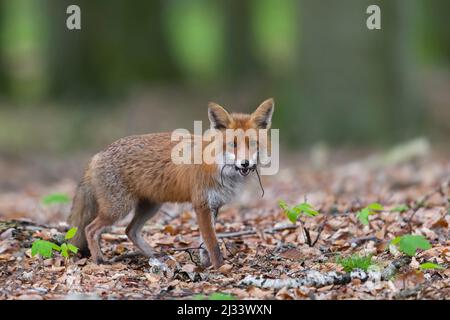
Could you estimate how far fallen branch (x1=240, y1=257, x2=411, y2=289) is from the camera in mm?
6703

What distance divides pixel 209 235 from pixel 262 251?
746mm

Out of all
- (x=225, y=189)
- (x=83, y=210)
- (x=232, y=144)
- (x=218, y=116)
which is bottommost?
(x=83, y=210)

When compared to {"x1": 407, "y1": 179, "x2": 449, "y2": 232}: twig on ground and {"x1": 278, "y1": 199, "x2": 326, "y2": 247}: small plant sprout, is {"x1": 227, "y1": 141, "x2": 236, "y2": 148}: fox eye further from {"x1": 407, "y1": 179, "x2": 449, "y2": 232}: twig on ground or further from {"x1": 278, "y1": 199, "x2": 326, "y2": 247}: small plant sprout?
{"x1": 407, "y1": 179, "x2": 449, "y2": 232}: twig on ground

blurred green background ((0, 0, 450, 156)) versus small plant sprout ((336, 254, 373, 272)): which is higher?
blurred green background ((0, 0, 450, 156))

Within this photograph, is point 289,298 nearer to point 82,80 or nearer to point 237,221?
point 237,221

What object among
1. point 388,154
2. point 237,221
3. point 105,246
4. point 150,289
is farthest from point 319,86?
point 150,289

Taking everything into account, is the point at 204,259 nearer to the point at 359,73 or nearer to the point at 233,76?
the point at 359,73

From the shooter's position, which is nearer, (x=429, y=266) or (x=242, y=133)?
(x=429, y=266)

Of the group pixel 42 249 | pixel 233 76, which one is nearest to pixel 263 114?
pixel 42 249

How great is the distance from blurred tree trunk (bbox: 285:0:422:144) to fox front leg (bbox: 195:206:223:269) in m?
9.54

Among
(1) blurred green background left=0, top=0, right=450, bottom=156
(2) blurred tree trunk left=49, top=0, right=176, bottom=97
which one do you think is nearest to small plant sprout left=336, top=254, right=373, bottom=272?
(1) blurred green background left=0, top=0, right=450, bottom=156

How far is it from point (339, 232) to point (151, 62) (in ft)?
58.7

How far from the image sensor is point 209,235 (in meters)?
7.67

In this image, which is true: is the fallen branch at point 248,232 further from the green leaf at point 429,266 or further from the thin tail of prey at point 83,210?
the green leaf at point 429,266
